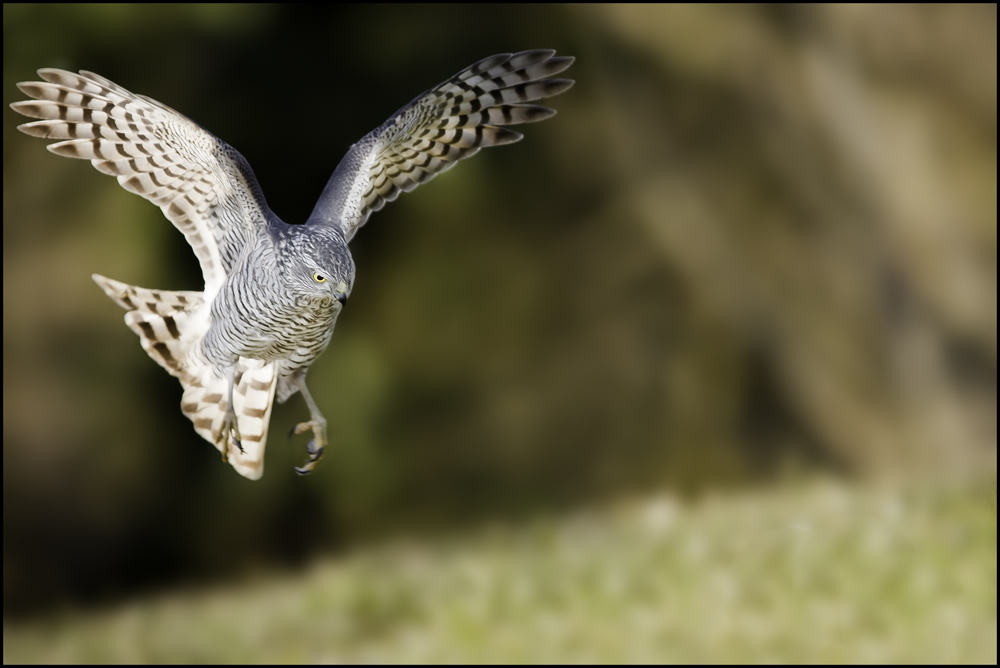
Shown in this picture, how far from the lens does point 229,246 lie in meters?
1.28

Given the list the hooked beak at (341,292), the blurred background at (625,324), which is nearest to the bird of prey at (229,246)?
the hooked beak at (341,292)

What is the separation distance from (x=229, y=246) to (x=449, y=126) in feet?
1.39

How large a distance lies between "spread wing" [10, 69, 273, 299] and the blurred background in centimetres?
358

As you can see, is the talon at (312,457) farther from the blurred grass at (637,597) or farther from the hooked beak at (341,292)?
the blurred grass at (637,597)

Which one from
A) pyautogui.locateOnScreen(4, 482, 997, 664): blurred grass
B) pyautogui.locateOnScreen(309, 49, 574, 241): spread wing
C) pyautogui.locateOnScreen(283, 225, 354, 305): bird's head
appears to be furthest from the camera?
pyautogui.locateOnScreen(4, 482, 997, 664): blurred grass

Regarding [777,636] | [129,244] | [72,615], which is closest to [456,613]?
[777,636]

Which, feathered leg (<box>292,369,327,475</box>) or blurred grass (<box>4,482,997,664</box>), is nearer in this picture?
feathered leg (<box>292,369,327,475</box>)

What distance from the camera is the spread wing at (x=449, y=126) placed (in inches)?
53.1

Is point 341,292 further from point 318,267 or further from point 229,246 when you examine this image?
point 229,246

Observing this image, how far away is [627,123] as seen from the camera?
5.11 m

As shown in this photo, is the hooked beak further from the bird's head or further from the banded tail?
the banded tail

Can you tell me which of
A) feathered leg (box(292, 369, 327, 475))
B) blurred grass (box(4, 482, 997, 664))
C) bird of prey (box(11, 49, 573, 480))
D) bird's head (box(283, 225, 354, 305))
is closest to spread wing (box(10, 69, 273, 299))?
bird of prey (box(11, 49, 573, 480))

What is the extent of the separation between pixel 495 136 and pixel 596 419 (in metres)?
3.80

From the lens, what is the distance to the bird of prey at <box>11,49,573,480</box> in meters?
1.12
